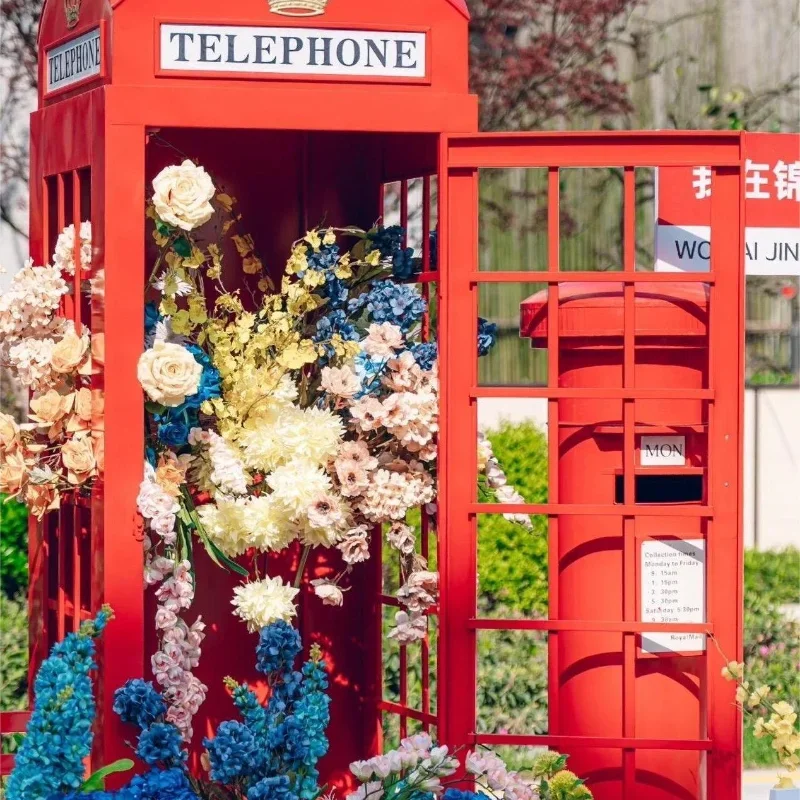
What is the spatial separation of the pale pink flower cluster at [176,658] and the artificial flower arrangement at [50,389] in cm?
34

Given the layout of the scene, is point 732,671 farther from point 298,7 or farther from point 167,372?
point 298,7

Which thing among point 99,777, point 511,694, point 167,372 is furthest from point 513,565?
point 99,777

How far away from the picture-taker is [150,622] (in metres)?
4.33

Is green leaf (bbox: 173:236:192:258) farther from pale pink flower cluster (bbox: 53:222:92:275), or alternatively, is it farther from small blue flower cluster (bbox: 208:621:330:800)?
small blue flower cluster (bbox: 208:621:330:800)

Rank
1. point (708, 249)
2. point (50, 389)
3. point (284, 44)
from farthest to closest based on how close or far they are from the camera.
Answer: point (708, 249)
point (50, 389)
point (284, 44)

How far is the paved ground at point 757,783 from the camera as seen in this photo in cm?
591

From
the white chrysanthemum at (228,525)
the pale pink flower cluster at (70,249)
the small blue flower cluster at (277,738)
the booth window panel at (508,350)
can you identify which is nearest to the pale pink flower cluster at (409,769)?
the small blue flower cluster at (277,738)

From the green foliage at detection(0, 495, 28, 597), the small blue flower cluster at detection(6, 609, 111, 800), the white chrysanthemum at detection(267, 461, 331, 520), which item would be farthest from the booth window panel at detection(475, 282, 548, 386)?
the small blue flower cluster at detection(6, 609, 111, 800)

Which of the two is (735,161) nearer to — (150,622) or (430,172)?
(430,172)

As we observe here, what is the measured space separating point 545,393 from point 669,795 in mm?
1107

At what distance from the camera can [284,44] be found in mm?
3836

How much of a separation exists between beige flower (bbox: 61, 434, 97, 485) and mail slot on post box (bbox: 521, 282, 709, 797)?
114 cm

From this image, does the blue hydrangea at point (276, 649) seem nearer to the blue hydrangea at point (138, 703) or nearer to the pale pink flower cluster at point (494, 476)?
the blue hydrangea at point (138, 703)

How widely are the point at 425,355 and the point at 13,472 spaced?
108 centimetres
